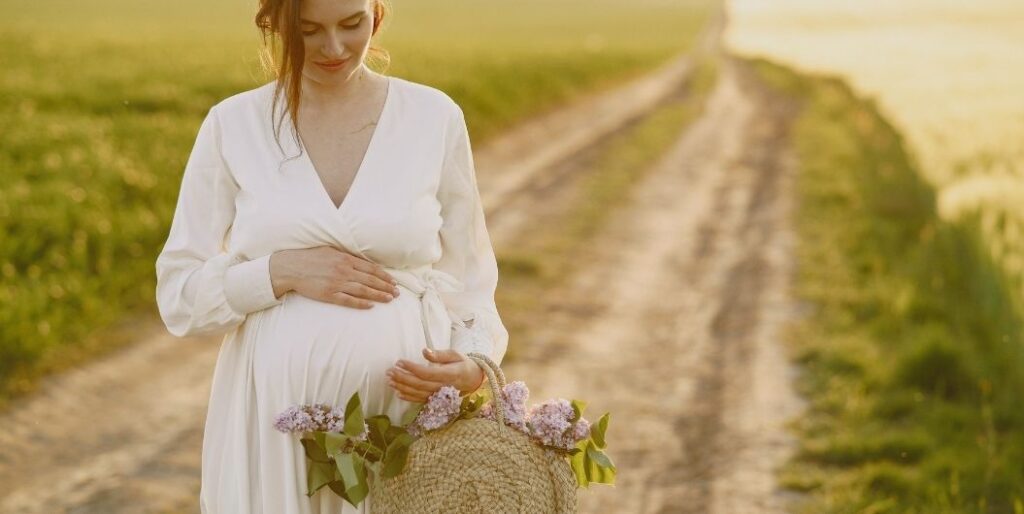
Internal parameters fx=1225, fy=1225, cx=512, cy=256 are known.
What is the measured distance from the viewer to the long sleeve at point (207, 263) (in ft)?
8.97

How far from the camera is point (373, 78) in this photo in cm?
289

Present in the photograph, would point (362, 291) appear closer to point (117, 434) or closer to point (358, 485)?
point (358, 485)

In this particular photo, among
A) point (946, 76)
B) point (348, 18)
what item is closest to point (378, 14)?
point (348, 18)

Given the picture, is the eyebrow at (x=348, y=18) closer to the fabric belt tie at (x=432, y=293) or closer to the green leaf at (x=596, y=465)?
the fabric belt tie at (x=432, y=293)

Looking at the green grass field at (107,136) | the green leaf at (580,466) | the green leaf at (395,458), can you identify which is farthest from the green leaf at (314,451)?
the green grass field at (107,136)

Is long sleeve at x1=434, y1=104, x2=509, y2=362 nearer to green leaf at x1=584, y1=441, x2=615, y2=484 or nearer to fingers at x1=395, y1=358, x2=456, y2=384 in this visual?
fingers at x1=395, y1=358, x2=456, y2=384

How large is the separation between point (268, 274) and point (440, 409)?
1.60ft

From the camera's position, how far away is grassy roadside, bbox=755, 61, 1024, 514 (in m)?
5.65

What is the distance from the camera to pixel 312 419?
2658 millimetres

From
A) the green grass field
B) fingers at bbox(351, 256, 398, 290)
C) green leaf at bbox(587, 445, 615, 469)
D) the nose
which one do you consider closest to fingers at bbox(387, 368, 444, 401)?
fingers at bbox(351, 256, 398, 290)

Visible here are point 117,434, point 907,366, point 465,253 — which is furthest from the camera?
point 907,366

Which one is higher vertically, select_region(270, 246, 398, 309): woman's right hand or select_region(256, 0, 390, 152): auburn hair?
select_region(256, 0, 390, 152): auburn hair

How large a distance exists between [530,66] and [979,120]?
12.5 m

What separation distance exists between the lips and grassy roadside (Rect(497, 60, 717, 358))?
5.34 metres
